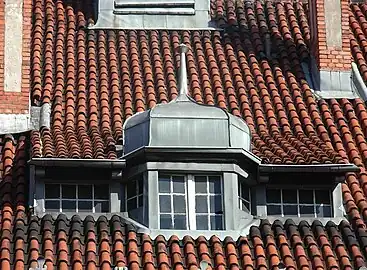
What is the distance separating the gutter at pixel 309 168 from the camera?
23766 millimetres

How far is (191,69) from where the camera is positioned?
27156 mm

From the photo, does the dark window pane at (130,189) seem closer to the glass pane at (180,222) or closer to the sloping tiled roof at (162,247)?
the sloping tiled roof at (162,247)

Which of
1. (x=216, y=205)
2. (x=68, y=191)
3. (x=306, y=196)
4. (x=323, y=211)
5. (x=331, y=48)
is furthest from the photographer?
(x=331, y=48)

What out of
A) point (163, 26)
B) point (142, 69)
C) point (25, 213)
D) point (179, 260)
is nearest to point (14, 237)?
point (25, 213)

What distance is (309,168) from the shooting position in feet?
78.1

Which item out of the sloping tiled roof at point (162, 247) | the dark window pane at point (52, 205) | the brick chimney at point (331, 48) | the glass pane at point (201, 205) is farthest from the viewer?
the brick chimney at point (331, 48)

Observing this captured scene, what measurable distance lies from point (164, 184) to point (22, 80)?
361 centimetres

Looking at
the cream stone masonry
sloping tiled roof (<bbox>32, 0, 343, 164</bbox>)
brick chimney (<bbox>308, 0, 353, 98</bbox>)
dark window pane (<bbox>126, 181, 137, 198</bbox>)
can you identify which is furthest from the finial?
brick chimney (<bbox>308, 0, 353, 98</bbox>)

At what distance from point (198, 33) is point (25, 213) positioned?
6592 mm

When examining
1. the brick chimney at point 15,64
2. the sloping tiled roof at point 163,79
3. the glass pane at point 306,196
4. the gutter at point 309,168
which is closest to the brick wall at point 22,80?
the brick chimney at point 15,64

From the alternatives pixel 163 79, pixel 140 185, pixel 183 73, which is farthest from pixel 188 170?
pixel 163 79

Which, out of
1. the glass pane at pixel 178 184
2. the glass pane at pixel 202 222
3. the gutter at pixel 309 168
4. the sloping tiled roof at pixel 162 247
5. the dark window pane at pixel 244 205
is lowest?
the sloping tiled roof at pixel 162 247

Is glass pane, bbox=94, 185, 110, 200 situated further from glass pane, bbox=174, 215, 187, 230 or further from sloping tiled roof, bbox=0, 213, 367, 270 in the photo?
glass pane, bbox=174, 215, 187, 230

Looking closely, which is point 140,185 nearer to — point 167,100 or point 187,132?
point 187,132
